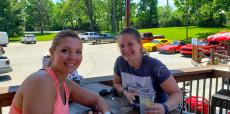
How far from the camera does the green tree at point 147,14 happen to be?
5488 cm

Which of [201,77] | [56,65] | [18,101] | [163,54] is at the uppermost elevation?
[56,65]

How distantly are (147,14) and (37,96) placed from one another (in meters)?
55.7

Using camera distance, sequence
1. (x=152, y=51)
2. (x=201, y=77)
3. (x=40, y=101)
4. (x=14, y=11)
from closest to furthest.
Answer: (x=40, y=101) → (x=201, y=77) → (x=152, y=51) → (x=14, y=11)

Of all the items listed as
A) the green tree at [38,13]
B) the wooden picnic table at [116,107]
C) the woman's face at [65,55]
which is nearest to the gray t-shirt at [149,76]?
the wooden picnic table at [116,107]

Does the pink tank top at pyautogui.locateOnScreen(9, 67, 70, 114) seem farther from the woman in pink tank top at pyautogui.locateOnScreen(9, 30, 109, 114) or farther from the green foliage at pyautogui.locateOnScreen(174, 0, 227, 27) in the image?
the green foliage at pyautogui.locateOnScreen(174, 0, 227, 27)

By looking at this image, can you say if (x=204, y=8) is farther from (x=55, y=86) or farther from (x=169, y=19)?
(x=169, y=19)

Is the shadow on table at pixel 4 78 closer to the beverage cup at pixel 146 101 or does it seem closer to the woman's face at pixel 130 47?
the woman's face at pixel 130 47

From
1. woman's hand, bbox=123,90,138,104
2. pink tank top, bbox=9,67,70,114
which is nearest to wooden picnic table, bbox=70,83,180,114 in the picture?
woman's hand, bbox=123,90,138,104

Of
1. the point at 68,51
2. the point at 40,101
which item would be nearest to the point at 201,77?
the point at 68,51

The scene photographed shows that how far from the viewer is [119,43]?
2.34 m

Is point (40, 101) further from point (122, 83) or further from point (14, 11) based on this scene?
point (14, 11)

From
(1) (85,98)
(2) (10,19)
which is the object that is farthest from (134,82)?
(2) (10,19)

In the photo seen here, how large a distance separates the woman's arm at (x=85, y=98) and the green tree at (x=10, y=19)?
37.8 meters

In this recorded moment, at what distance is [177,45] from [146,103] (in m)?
18.7
